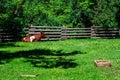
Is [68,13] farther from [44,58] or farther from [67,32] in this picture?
[44,58]

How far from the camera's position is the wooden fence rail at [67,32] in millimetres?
30884

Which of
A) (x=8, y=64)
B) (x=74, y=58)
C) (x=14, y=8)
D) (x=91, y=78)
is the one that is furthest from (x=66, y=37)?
(x=91, y=78)

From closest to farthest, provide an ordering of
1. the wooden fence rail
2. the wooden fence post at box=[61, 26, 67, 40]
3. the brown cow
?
the brown cow
the wooden fence rail
the wooden fence post at box=[61, 26, 67, 40]

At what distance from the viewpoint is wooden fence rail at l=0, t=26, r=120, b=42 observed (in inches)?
1216

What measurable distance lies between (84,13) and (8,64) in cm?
1885

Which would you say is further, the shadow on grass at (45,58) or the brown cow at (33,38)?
the brown cow at (33,38)

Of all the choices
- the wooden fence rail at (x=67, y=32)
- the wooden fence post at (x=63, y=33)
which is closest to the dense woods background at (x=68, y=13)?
the wooden fence rail at (x=67, y=32)

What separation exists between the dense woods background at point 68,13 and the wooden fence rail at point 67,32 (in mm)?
928

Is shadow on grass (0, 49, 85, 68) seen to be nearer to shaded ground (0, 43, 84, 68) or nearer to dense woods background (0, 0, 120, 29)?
shaded ground (0, 43, 84, 68)

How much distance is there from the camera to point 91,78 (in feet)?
44.4

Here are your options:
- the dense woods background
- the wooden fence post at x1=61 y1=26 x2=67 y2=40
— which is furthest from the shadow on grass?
the dense woods background

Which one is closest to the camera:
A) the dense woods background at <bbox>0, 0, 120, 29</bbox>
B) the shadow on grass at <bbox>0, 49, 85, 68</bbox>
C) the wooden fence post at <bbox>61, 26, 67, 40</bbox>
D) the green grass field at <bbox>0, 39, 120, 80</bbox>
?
the green grass field at <bbox>0, 39, 120, 80</bbox>

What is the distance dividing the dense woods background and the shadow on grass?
11.5 m

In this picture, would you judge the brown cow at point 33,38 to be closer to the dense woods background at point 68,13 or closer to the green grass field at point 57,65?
the dense woods background at point 68,13
